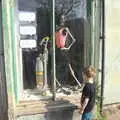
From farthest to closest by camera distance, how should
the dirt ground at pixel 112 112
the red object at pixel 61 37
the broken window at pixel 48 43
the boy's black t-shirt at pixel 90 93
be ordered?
the dirt ground at pixel 112 112, the red object at pixel 61 37, the broken window at pixel 48 43, the boy's black t-shirt at pixel 90 93

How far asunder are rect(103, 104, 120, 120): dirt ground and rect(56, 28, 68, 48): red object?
1.49 m

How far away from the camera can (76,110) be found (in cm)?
478

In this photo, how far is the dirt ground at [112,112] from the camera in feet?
16.7

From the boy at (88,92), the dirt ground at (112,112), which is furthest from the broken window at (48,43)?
the boy at (88,92)

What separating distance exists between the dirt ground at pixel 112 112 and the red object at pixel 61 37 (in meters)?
1.49

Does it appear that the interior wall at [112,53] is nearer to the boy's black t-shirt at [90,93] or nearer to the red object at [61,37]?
the red object at [61,37]

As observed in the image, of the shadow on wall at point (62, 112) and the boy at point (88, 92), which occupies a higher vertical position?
the boy at point (88, 92)

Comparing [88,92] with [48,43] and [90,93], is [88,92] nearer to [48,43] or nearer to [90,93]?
[90,93]

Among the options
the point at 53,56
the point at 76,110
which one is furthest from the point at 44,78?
the point at 76,110

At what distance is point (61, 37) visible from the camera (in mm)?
5020

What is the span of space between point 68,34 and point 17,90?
1.40m

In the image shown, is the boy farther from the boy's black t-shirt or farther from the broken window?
the broken window

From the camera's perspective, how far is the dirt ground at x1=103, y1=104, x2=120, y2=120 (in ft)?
16.7

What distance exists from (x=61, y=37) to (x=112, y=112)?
1.73 m
